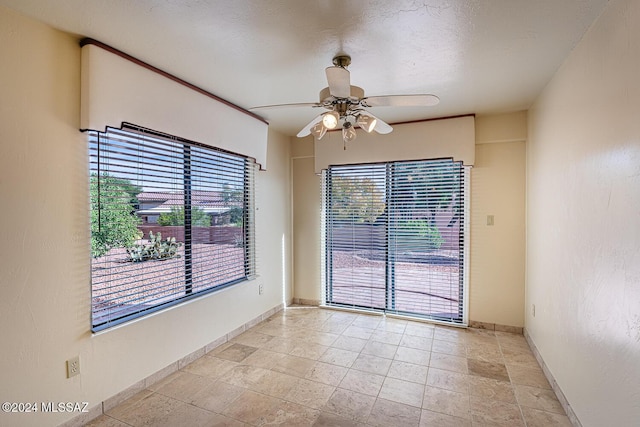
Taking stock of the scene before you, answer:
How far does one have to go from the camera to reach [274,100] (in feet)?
9.80

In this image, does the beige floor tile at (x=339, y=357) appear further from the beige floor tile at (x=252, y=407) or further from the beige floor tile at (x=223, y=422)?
the beige floor tile at (x=223, y=422)

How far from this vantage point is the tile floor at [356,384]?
6.73ft

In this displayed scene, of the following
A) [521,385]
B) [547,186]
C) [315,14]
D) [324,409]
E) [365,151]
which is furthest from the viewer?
[365,151]

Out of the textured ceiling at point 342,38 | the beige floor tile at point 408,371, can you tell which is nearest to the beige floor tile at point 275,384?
the beige floor tile at point 408,371

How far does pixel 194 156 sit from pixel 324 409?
2287 millimetres

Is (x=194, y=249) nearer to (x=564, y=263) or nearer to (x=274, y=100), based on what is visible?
(x=274, y=100)

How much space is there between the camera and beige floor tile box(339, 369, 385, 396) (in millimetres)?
2359

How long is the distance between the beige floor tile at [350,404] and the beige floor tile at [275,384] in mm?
349

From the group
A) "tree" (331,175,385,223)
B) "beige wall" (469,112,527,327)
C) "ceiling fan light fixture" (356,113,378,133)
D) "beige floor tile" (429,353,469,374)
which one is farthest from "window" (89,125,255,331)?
"beige wall" (469,112,527,327)

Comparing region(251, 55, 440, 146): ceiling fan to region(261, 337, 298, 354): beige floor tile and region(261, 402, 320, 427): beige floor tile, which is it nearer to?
region(261, 402, 320, 427): beige floor tile

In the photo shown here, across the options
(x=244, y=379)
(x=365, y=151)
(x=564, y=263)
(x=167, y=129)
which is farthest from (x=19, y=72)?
(x=564, y=263)

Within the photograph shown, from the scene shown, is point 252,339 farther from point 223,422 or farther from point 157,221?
point 157,221

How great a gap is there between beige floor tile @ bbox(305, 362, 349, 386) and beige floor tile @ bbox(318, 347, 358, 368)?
2.4 inches

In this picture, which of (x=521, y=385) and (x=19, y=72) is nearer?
(x=19, y=72)
